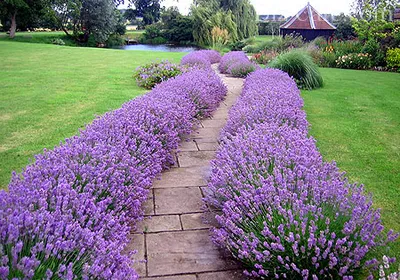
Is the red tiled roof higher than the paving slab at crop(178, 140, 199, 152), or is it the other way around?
the red tiled roof

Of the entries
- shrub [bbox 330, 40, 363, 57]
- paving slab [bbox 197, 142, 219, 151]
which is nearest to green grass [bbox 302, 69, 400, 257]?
paving slab [bbox 197, 142, 219, 151]

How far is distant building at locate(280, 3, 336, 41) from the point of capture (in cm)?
2425

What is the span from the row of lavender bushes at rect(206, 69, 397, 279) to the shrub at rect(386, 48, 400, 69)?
10.6 meters

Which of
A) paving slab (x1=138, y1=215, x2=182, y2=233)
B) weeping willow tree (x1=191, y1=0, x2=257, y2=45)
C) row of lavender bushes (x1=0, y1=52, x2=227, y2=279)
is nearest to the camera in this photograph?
row of lavender bushes (x1=0, y1=52, x2=227, y2=279)

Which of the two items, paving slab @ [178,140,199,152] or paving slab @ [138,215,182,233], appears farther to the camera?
paving slab @ [178,140,199,152]

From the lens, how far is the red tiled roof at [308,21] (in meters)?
24.3

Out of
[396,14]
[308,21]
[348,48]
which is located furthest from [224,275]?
[308,21]

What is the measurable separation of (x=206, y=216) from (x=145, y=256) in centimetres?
67

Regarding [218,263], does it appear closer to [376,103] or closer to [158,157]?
[158,157]

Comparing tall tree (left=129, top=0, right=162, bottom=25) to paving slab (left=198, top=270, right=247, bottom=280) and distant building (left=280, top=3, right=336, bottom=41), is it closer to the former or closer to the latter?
distant building (left=280, top=3, right=336, bottom=41)

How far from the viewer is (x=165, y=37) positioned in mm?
36406

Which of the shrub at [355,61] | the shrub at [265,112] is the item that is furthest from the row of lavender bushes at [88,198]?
the shrub at [355,61]

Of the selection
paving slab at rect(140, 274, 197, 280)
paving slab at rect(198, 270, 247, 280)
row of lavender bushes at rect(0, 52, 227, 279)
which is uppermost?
row of lavender bushes at rect(0, 52, 227, 279)

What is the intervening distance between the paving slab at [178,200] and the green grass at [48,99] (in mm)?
1447
